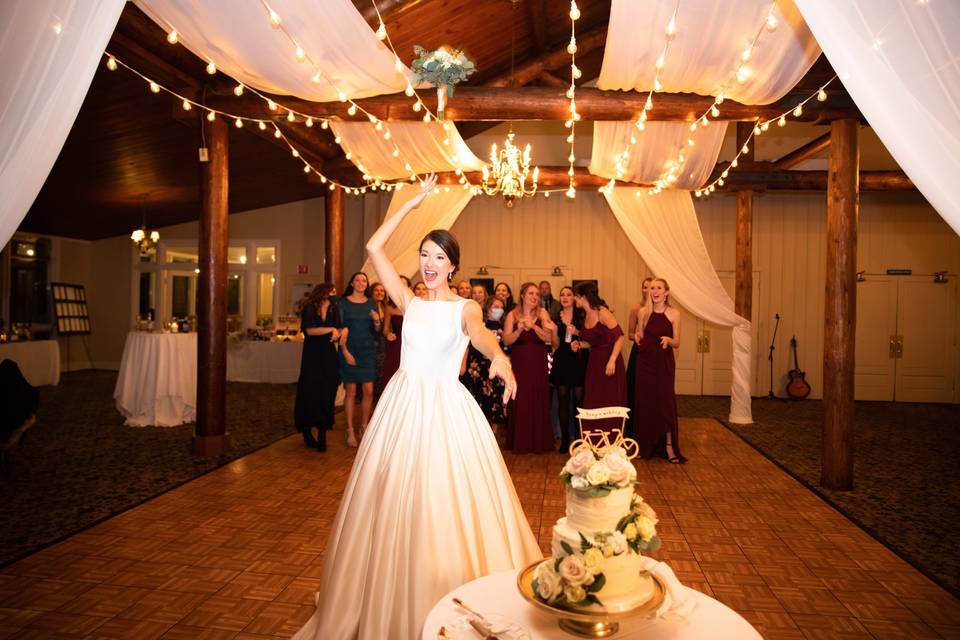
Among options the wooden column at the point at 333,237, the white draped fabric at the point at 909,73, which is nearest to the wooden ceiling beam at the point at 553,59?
the wooden column at the point at 333,237

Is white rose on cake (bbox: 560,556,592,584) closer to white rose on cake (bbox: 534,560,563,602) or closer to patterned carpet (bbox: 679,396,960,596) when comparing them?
white rose on cake (bbox: 534,560,563,602)

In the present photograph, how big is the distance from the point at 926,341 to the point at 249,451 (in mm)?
10037

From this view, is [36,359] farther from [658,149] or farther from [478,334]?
[478,334]

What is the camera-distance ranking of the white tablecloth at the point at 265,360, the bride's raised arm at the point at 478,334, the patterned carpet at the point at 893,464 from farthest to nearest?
1. the white tablecloth at the point at 265,360
2. the patterned carpet at the point at 893,464
3. the bride's raised arm at the point at 478,334

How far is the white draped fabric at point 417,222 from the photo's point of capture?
827 centimetres

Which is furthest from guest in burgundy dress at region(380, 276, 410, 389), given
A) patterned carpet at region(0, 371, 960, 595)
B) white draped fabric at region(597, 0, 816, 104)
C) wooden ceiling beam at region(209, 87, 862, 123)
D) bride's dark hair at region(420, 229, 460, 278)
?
bride's dark hair at region(420, 229, 460, 278)

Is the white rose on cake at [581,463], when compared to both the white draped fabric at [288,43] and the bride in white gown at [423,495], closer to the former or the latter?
the bride in white gown at [423,495]

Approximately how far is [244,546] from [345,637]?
1.54m

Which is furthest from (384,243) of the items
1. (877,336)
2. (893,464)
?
(877,336)

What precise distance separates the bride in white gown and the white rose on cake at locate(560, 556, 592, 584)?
723mm

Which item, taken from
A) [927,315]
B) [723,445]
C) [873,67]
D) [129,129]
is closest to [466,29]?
[129,129]

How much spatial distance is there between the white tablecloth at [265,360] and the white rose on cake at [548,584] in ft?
31.4

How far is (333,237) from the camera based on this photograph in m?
8.55

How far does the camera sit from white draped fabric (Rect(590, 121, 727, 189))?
603 cm
